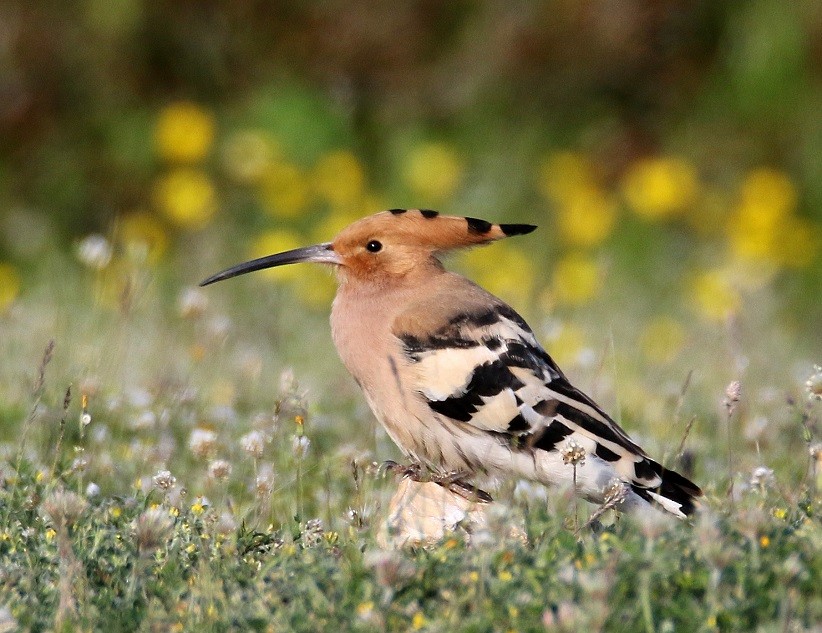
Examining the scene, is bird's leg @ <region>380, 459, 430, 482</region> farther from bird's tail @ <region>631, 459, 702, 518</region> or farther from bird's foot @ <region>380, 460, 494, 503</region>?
bird's tail @ <region>631, 459, 702, 518</region>

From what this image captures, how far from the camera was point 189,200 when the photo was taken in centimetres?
668

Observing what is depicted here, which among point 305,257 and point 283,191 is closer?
point 305,257

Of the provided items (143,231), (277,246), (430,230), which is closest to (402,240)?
(430,230)

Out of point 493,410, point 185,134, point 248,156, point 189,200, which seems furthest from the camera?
point 248,156

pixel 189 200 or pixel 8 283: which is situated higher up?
pixel 189 200

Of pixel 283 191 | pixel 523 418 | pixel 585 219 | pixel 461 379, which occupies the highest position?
A: pixel 585 219

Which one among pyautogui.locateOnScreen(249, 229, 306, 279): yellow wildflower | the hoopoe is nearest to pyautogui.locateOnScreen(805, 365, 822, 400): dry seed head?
the hoopoe

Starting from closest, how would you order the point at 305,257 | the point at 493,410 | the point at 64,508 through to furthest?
the point at 64,508 < the point at 493,410 < the point at 305,257

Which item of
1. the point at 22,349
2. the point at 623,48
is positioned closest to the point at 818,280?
the point at 623,48

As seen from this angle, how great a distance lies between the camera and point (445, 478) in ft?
10.4

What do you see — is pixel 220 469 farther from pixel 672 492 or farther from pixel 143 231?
pixel 143 231

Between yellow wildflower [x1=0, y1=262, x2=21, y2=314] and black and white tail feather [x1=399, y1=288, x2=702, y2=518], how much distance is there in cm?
→ 175

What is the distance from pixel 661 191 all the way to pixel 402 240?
3.42m

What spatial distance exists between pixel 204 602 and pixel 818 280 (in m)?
5.60
